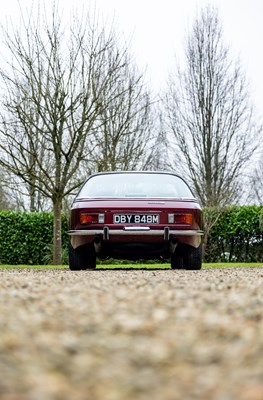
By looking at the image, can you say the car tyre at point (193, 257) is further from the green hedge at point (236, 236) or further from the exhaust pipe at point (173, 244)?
the green hedge at point (236, 236)

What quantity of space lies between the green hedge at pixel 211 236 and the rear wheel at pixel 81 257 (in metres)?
8.75

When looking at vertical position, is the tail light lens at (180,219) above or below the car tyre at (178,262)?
above

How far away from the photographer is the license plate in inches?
397

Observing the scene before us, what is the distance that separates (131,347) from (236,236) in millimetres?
17363

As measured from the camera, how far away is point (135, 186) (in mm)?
10773

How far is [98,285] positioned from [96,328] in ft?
8.25

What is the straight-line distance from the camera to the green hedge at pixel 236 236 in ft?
65.1

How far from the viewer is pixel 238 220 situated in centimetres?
1991

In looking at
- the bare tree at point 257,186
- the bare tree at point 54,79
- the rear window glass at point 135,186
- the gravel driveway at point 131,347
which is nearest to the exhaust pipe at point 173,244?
the rear window glass at point 135,186

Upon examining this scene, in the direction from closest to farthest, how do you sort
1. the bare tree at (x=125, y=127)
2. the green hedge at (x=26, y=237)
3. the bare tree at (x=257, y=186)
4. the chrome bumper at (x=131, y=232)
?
the chrome bumper at (x=131, y=232), the green hedge at (x=26, y=237), the bare tree at (x=125, y=127), the bare tree at (x=257, y=186)

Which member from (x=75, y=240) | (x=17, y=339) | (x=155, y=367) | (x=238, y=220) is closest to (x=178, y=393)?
(x=155, y=367)

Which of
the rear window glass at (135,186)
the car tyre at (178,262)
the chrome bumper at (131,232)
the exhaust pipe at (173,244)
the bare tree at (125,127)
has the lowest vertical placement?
the car tyre at (178,262)

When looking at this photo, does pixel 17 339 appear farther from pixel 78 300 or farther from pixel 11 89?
pixel 11 89

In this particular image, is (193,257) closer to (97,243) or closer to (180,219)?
(180,219)
